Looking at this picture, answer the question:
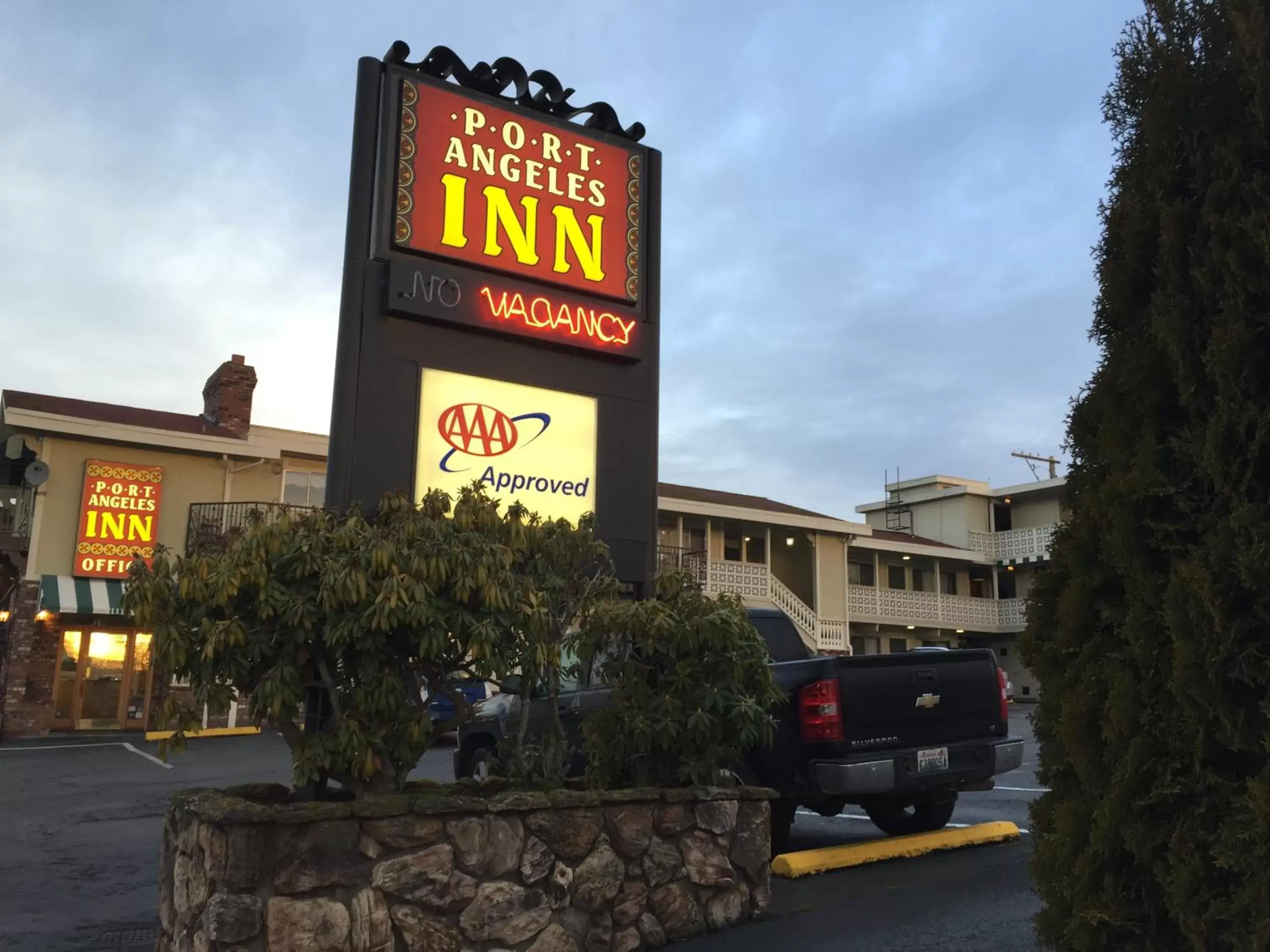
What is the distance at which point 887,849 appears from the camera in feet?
25.0

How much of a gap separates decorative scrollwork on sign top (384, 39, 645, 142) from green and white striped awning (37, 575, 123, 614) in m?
18.1

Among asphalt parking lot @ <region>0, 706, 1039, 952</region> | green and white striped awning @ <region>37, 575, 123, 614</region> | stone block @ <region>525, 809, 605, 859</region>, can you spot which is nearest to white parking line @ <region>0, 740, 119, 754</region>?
green and white striped awning @ <region>37, 575, 123, 614</region>

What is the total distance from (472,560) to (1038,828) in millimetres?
2963

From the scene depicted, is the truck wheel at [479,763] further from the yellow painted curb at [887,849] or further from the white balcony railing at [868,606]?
the white balcony railing at [868,606]

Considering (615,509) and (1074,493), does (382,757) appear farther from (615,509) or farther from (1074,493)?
(1074,493)

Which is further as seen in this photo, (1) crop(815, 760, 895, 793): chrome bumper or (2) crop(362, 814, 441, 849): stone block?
(1) crop(815, 760, 895, 793): chrome bumper

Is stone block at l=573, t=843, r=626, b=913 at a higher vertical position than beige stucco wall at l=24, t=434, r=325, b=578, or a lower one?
lower

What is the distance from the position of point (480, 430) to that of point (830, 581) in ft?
95.3

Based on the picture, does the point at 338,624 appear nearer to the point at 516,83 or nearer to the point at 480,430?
the point at 480,430

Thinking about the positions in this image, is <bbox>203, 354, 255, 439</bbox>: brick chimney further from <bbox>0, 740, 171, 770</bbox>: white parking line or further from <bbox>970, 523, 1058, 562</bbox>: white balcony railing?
<bbox>970, 523, 1058, 562</bbox>: white balcony railing

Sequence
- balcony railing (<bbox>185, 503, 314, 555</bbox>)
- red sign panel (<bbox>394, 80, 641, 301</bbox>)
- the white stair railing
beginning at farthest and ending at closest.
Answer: the white stair railing → balcony railing (<bbox>185, 503, 314, 555</bbox>) → red sign panel (<bbox>394, 80, 641, 301</bbox>)

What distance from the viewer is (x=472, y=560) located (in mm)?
5578

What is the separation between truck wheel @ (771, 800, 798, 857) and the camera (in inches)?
303

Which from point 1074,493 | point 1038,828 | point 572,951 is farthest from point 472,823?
point 1074,493
